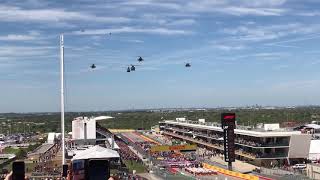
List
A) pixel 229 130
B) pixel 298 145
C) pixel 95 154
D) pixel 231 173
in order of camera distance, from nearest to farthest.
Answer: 1. pixel 95 154
2. pixel 231 173
3. pixel 229 130
4. pixel 298 145

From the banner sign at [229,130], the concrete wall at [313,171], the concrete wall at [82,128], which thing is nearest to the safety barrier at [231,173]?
the banner sign at [229,130]

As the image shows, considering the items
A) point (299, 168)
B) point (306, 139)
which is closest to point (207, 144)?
point (306, 139)

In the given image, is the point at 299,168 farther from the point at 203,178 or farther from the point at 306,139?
the point at 203,178

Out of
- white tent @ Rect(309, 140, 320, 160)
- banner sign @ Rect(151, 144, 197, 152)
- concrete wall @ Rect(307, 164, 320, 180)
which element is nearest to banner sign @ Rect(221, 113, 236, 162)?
concrete wall @ Rect(307, 164, 320, 180)

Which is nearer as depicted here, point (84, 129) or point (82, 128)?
point (82, 128)

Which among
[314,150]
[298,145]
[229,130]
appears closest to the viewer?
[229,130]

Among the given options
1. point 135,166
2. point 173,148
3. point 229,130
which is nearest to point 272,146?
point 229,130

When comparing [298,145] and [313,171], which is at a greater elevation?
[298,145]

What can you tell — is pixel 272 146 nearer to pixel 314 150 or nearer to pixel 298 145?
pixel 298 145

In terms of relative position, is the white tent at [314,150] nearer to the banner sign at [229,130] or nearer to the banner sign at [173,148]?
the banner sign at [229,130]
